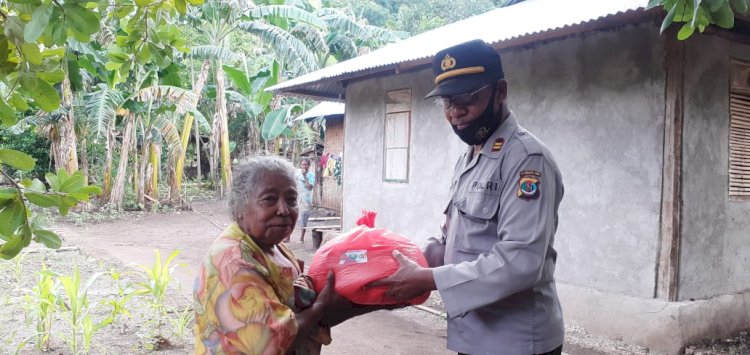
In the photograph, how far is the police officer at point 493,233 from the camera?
5.93ft

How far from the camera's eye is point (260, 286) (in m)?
1.66

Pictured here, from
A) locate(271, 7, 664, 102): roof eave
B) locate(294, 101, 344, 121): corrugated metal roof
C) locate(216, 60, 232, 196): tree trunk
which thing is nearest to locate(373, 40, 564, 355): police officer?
locate(271, 7, 664, 102): roof eave

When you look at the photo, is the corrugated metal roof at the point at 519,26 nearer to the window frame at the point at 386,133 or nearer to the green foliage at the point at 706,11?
the window frame at the point at 386,133

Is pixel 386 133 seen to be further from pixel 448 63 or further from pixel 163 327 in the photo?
pixel 448 63

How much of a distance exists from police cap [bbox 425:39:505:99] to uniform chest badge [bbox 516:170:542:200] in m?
0.36

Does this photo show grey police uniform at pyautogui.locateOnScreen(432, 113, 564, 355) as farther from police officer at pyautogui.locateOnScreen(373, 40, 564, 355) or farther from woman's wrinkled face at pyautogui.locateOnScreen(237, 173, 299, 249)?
woman's wrinkled face at pyautogui.locateOnScreen(237, 173, 299, 249)

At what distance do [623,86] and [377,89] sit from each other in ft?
12.6

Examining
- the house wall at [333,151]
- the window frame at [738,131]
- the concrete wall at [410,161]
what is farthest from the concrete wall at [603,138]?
the house wall at [333,151]

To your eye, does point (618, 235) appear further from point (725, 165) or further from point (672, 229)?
point (725, 165)

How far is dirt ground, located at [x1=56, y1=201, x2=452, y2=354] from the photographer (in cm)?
506

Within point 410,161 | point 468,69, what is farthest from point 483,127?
point 410,161

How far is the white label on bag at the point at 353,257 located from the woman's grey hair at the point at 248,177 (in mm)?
362

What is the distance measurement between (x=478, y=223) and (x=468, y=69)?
546mm

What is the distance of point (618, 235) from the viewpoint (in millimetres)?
5223
